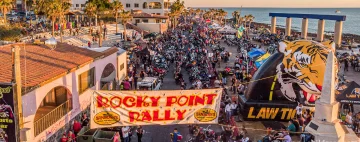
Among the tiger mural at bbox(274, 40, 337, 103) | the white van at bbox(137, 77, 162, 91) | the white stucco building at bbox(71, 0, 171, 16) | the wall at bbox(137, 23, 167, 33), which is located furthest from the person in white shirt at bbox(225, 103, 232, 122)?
the white stucco building at bbox(71, 0, 171, 16)

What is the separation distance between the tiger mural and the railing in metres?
9.62

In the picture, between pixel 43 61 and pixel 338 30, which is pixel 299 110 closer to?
pixel 43 61

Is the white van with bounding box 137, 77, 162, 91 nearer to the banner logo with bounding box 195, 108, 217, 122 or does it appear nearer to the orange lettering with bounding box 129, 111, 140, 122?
the orange lettering with bounding box 129, 111, 140, 122

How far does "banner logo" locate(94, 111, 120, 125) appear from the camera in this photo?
1027 centimetres

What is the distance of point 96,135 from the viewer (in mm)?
14016

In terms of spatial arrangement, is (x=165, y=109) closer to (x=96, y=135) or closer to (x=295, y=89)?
(x=96, y=135)

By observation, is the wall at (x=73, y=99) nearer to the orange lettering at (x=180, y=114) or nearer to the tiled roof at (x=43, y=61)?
the tiled roof at (x=43, y=61)

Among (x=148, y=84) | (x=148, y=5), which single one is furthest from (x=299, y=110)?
(x=148, y=5)

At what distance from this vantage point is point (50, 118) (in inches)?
552

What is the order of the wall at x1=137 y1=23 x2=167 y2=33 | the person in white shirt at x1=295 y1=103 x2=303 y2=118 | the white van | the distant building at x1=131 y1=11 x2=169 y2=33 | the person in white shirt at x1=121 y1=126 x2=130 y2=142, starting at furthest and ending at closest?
the distant building at x1=131 y1=11 x2=169 y2=33 < the wall at x1=137 y1=23 x2=167 y2=33 < the white van < the person in white shirt at x1=295 y1=103 x2=303 y2=118 < the person in white shirt at x1=121 y1=126 x2=130 y2=142

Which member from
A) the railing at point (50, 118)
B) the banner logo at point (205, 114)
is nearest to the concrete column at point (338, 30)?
the railing at point (50, 118)

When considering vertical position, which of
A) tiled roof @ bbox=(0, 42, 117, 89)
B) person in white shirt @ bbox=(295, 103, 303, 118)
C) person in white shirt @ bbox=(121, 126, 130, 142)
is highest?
tiled roof @ bbox=(0, 42, 117, 89)

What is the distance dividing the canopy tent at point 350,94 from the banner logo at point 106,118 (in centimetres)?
1139

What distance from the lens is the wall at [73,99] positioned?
1239 cm
